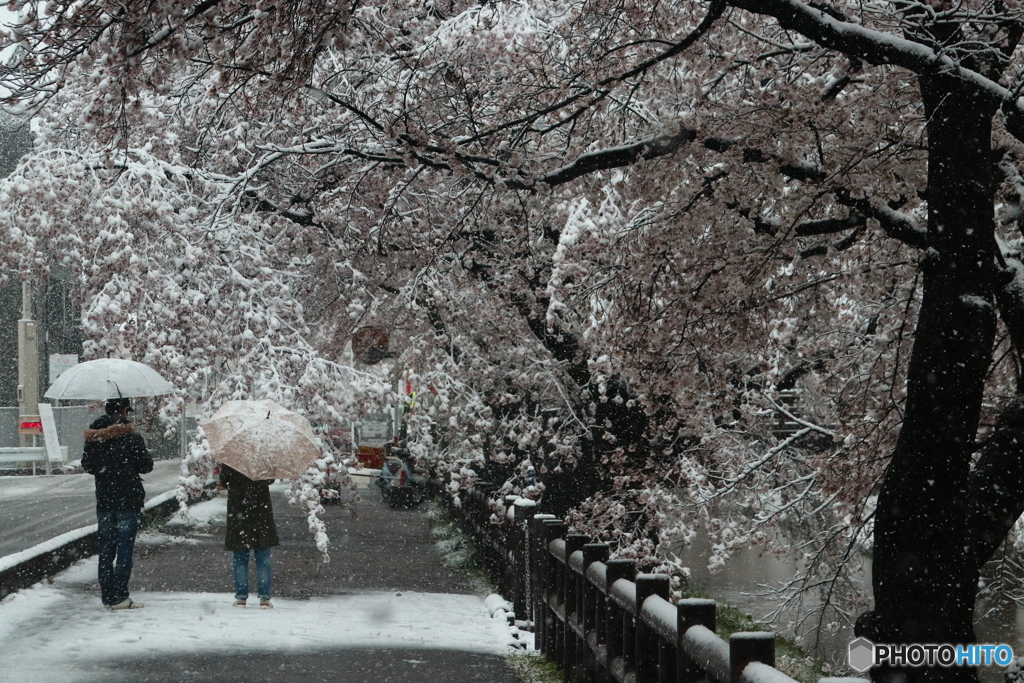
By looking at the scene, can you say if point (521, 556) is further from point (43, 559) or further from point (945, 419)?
point (43, 559)

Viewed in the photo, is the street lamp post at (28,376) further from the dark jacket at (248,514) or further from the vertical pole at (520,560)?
the vertical pole at (520,560)

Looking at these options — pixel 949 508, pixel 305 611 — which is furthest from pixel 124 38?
pixel 305 611

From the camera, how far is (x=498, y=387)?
15.5 metres

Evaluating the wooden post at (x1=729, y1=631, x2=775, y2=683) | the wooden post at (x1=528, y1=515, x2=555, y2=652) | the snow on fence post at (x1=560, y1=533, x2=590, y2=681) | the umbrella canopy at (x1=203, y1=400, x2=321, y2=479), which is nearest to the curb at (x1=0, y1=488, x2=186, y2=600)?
the umbrella canopy at (x1=203, y1=400, x2=321, y2=479)

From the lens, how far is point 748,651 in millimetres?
4266

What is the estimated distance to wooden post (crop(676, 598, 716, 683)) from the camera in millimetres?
4961

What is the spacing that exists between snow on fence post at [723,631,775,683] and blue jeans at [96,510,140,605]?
7.41 m

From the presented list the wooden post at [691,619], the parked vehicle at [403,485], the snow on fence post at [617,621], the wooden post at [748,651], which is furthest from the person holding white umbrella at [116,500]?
the parked vehicle at [403,485]

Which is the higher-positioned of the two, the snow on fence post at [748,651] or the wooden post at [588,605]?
the snow on fence post at [748,651]

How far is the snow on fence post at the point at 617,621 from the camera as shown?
6.28m

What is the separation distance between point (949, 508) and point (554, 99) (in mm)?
4024

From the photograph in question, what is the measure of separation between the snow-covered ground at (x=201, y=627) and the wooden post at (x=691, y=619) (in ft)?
14.1

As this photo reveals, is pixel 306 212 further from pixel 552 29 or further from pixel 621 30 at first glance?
pixel 621 30

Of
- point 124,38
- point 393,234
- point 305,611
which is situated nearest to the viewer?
point 124,38
